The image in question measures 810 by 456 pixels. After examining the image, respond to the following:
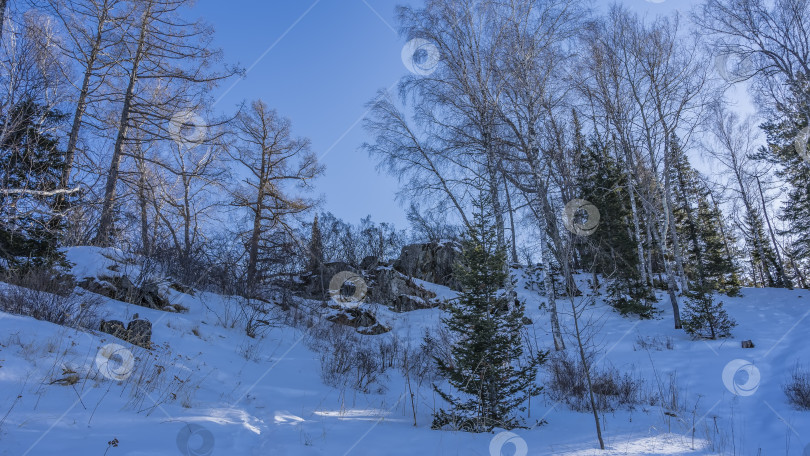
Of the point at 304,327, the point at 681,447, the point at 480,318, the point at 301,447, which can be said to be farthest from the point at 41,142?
the point at 681,447

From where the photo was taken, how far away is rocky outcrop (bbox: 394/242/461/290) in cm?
1761

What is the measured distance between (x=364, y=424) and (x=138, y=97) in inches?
416

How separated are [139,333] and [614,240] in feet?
56.2

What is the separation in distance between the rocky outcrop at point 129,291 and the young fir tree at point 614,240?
12.6 m

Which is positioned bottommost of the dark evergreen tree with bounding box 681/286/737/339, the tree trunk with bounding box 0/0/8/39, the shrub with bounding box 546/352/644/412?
the shrub with bounding box 546/352/644/412

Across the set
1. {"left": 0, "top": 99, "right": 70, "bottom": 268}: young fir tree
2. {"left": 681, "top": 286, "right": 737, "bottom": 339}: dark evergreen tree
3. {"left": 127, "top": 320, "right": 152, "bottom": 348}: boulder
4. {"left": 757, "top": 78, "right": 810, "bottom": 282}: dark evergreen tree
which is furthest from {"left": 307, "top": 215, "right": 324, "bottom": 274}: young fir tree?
{"left": 757, "top": 78, "right": 810, "bottom": 282}: dark evergreen tree

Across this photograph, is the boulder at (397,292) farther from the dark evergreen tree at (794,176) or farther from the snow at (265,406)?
the dark evergreen tree at (794,176)

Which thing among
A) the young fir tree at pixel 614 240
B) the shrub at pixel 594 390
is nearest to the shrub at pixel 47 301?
the shrub at pixel 594 390

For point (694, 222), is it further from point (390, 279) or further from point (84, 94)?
point (84, 94)

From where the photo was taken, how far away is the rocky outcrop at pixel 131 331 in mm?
5148

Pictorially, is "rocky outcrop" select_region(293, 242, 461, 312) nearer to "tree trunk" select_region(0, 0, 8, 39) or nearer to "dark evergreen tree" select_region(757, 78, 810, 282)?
"tree trunk" select_region(0, 0, 8, 39)

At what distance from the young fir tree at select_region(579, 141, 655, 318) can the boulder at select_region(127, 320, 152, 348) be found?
1261 cm

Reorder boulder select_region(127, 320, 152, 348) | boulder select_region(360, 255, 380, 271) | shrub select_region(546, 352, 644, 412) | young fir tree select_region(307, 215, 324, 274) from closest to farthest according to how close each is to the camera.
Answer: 1. boulder select_region(127, 320, 152, 348)
2. shrub select_region(546, 352, 644, 412)
3. young fir tree select_region(307, 215, 324, 274)
4. boulder select_region(360, 255, 380, 271)

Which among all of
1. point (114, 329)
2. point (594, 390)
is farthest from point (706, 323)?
point (114, 329)
